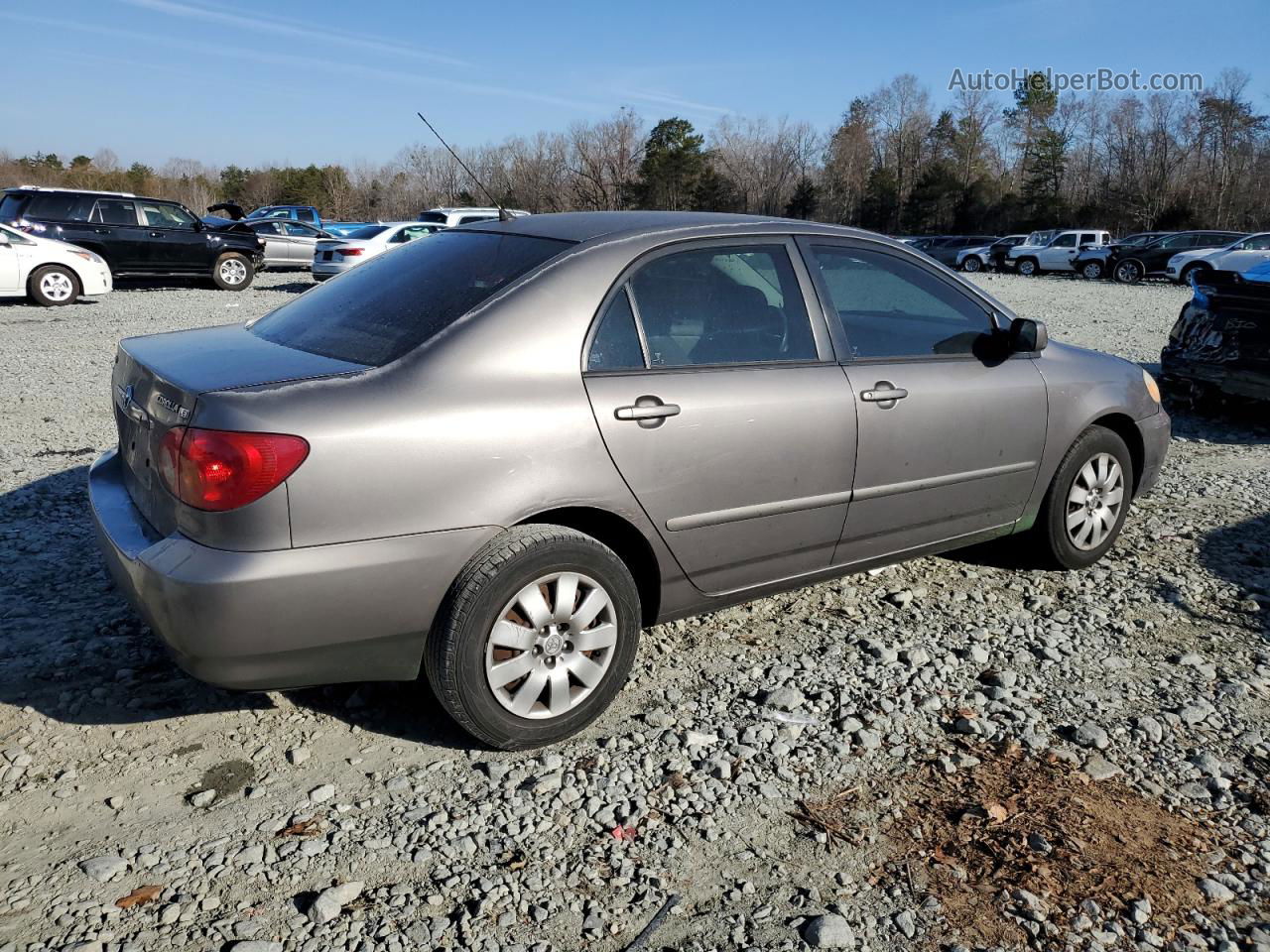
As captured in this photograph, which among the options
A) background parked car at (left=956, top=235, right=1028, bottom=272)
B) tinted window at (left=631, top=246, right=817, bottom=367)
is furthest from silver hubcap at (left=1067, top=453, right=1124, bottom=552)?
background parked car at (left=956, top=235, right=1028, bottom=272)

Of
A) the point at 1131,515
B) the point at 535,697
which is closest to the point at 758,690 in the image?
the point at 535,697

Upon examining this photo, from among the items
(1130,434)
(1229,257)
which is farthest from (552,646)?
(1229,257)

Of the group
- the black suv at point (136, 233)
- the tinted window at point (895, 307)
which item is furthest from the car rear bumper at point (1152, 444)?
the black suv at point (136, 233)

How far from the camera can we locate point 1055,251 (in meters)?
36.6

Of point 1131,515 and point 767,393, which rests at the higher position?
point 767,393

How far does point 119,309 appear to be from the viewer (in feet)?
51.7

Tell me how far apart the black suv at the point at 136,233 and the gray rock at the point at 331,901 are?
59.4ft

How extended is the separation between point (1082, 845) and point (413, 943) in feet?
5.93

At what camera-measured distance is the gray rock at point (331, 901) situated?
2463 mm

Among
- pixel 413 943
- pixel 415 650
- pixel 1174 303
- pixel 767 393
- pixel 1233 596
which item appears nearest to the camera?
pixel 413 943

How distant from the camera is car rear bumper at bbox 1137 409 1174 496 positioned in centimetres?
497

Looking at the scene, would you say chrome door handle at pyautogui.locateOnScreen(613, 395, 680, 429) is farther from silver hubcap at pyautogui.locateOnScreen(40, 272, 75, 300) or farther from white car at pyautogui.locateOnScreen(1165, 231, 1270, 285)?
white car at pyautogui.locateOnScreen(1165, 231, 1270, 285)

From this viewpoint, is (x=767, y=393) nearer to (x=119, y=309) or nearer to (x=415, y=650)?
(x=415, y=650)

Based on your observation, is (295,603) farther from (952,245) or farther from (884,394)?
(952,245)
